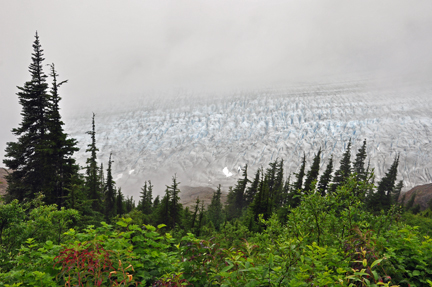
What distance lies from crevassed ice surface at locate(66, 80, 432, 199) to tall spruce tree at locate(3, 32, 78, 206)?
107 meters

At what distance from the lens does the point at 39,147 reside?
1752 centimetres

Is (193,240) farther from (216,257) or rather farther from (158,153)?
(158,153)

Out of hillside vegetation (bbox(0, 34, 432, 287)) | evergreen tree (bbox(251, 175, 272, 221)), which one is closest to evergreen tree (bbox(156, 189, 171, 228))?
evergreen tree (bbox(251, 175, 272, 221))

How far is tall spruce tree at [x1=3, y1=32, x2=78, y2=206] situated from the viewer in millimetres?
17844

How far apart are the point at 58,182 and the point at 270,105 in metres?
127

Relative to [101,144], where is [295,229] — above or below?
above

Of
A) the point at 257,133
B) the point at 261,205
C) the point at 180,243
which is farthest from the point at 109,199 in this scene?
the point at 257,133

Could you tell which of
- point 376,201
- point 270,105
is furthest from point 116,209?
point 270,105

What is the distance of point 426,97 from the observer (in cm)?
13212

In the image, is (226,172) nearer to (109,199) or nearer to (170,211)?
(109,199)

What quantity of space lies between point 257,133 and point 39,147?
116 m

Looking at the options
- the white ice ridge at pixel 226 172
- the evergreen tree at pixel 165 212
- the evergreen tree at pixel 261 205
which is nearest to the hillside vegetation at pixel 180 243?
the evergreen tree at pixel 261 205

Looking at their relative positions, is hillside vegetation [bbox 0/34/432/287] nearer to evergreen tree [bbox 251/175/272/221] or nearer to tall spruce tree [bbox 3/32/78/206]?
tall spruce tree [bbox 3/32/78/206]

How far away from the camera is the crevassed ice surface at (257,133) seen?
109 m
